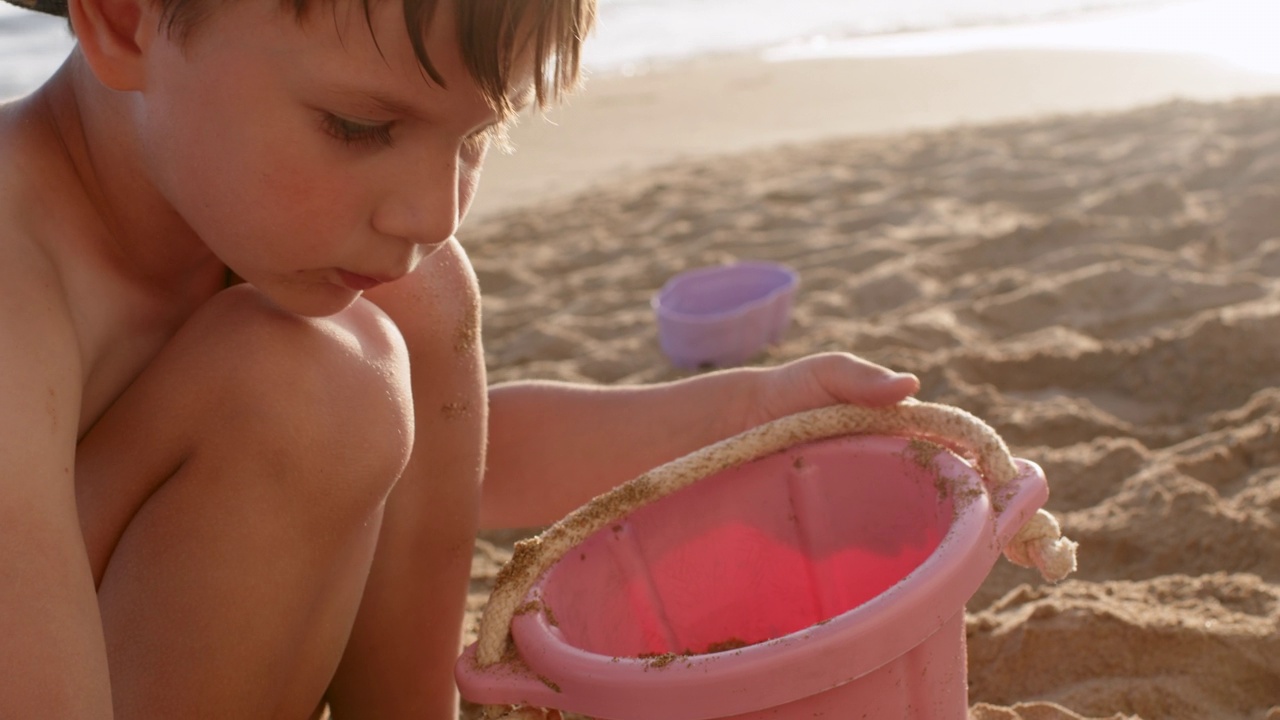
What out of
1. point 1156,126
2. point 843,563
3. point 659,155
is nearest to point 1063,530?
point 843,563

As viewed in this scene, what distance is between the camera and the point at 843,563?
1309 mm

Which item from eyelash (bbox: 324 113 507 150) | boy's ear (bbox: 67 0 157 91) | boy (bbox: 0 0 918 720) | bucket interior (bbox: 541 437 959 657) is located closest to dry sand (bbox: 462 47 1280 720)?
bucket interior (bbox: 541 437 959 657)

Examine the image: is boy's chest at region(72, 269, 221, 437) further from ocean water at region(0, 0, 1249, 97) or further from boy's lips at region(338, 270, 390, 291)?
ocean water at region(0, 0, 1249, 97)

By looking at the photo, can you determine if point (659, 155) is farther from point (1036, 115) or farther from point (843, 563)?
point (843, 563)

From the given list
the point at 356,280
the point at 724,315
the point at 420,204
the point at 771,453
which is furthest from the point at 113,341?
the point at 724,315

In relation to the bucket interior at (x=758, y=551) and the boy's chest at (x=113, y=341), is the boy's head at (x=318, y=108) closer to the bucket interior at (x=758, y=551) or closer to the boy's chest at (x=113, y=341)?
the boy's chest at (x=113, y=341)

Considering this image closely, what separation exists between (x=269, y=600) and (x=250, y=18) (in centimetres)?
50

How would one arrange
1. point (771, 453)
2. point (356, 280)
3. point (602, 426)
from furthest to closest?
point (602, 426) < point (771, 453) < point (356, 280)

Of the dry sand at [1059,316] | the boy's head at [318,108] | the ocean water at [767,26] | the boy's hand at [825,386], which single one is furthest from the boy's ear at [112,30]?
the ocean water at [767,26]

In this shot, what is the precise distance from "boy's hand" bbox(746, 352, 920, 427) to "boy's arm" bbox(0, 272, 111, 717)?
727 millimetres

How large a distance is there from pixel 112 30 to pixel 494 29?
34 cm

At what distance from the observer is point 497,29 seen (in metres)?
1.04

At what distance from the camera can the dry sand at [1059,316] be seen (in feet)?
4.85

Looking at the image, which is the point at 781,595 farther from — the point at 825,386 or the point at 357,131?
the point at 357,131
